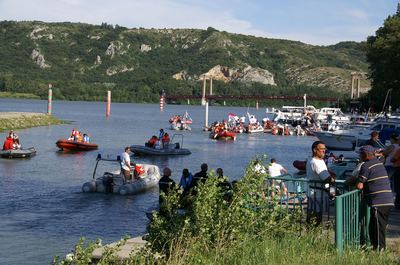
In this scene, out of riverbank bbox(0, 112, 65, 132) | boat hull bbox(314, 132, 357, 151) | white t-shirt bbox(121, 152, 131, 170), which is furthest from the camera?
riverbank bbox(0, 112, 65, 132)

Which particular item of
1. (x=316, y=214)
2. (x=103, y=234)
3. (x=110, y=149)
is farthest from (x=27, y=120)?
(x=316, y=214)

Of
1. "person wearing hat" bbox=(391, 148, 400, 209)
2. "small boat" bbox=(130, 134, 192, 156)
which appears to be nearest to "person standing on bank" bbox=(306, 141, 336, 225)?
"person wearing hat" bbox=(391, 148, 400, 209)

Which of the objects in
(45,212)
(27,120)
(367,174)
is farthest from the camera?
(27,120)

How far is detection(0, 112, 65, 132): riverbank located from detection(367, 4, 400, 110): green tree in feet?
122

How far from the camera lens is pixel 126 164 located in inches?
1117

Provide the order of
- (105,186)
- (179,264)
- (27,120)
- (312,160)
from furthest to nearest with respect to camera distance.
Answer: (27,120), (105,186), (312,160), (179,264)

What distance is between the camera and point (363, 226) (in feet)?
39.4

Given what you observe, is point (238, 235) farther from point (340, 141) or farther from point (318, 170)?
point (340, 141)

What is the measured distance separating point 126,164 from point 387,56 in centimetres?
3855

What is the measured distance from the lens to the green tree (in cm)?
5888

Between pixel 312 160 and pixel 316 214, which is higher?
pixel 312 160

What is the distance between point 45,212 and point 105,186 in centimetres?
482

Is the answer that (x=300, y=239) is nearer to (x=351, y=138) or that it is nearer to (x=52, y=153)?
(x=52, y=153)

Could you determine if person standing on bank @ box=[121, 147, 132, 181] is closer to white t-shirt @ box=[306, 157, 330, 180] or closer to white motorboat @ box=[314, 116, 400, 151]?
white t-shirt @ box=[306, 157, 330, 180]
